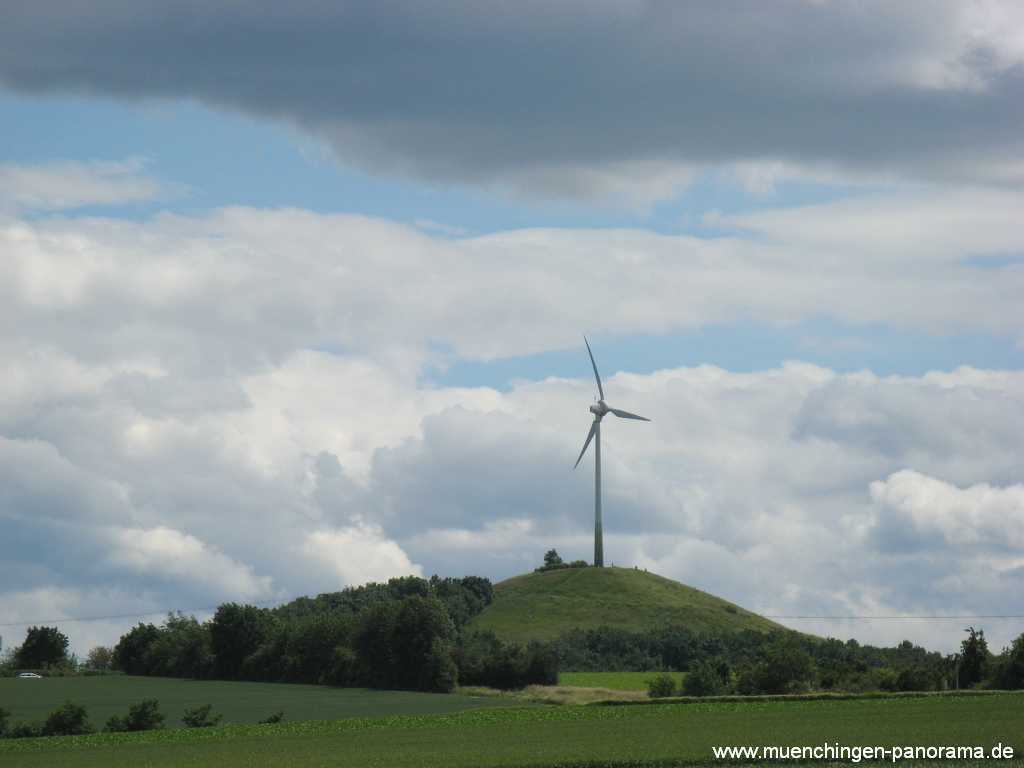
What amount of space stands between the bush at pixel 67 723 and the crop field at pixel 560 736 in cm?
370

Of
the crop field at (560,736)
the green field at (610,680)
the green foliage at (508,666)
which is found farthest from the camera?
the green field at (610,680)

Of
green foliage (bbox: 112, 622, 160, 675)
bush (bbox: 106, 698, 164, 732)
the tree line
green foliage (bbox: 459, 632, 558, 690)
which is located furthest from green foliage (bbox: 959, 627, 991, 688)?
green foliage (bbox: 112, 622, 160, 675)

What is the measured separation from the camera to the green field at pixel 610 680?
138 m

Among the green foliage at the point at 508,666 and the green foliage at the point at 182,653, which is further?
the green foliage at the point at 182,653

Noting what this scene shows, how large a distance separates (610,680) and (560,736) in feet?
226

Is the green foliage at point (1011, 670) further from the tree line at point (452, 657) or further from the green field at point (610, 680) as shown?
the green field at point (610, 680)

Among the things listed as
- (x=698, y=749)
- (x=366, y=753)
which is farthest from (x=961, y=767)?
(x=366, y=753)

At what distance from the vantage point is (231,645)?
518 ft

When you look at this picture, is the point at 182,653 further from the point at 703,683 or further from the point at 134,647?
the point at 703,683

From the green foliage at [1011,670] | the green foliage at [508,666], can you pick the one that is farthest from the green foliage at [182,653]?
the green foliage at [1011,670]

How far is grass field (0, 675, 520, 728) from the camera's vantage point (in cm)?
10706

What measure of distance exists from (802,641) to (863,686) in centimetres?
8002

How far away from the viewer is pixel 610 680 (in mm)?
145250

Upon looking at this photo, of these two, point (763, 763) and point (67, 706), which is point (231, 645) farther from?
point (763, 763)
